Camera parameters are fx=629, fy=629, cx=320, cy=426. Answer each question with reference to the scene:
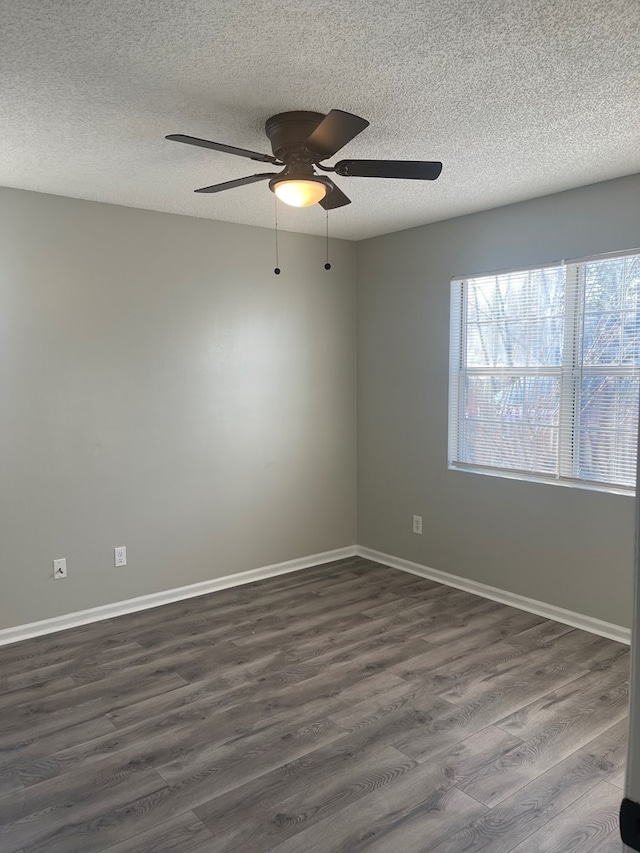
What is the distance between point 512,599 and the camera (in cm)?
400

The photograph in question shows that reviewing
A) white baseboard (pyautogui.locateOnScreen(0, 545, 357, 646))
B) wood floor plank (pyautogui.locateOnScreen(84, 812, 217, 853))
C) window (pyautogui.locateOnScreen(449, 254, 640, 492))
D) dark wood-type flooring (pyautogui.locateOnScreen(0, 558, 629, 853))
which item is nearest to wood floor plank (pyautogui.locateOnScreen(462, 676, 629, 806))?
dark wood-type flooring (pyautogui.locateOnScreen(0, 558, 629, 853))

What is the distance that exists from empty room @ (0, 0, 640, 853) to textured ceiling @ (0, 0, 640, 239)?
0.02m

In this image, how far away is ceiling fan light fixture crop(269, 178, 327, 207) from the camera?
2.46 m

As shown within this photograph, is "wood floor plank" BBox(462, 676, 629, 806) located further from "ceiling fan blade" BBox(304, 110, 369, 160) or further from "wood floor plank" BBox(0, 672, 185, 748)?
"ceiling fan blade" BBox(304, 110, 369, 160)

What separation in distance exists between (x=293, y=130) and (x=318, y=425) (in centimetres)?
264

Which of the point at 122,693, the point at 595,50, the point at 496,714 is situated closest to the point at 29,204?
the point at 122,693

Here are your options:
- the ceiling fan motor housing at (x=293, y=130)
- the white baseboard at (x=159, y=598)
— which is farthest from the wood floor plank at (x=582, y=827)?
the white baseboard at (x=159, y=598)

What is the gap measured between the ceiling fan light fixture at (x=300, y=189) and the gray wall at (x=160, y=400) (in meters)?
1.65

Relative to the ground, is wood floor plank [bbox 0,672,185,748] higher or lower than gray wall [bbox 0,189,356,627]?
lower

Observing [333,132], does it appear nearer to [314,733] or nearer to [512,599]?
[314,733]

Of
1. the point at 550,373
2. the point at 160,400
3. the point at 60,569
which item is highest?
the point at 550,373

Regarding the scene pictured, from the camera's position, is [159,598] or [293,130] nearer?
[293,130]

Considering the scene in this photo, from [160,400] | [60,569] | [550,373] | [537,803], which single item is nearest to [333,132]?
[550,373]

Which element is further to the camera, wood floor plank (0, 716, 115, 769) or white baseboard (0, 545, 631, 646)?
white baseboard (0, 545, 631, 646)
